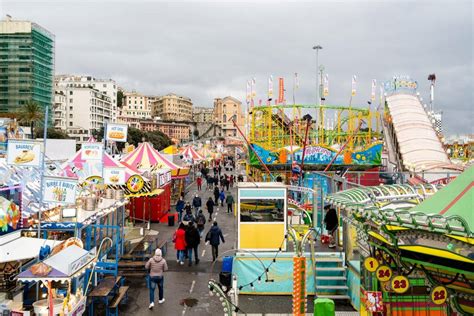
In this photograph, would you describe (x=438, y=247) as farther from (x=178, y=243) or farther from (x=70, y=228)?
(x=178, y=243)

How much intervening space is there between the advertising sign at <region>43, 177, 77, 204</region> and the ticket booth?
4539 millimetres

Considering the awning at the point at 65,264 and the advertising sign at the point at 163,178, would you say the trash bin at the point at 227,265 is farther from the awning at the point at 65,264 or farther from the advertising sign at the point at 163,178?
the advertising sign at the point at 163,178

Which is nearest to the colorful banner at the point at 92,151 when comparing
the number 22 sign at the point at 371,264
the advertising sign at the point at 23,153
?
the advertising sign at the point at 23,153

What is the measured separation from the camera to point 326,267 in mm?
11531

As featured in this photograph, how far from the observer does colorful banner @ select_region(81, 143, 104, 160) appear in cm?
1541

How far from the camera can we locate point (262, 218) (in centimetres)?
1260

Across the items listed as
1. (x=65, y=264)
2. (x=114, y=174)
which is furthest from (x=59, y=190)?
(x=114, y=174)

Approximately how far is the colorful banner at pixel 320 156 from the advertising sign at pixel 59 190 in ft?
54.1

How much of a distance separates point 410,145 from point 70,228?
94.0ft

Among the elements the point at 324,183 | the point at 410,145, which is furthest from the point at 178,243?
the point at 410,145

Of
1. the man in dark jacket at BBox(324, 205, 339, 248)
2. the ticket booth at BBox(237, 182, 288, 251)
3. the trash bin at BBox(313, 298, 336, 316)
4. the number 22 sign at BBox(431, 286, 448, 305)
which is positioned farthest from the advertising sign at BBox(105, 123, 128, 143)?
the number 22 sign at BBox(431, 286, 448, 305)

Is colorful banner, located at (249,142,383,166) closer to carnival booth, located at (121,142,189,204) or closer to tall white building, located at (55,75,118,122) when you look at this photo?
carnival booth, located at (121,142,189,204)

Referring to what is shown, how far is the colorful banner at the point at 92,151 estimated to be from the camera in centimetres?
1541

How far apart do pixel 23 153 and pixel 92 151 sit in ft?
17.0
